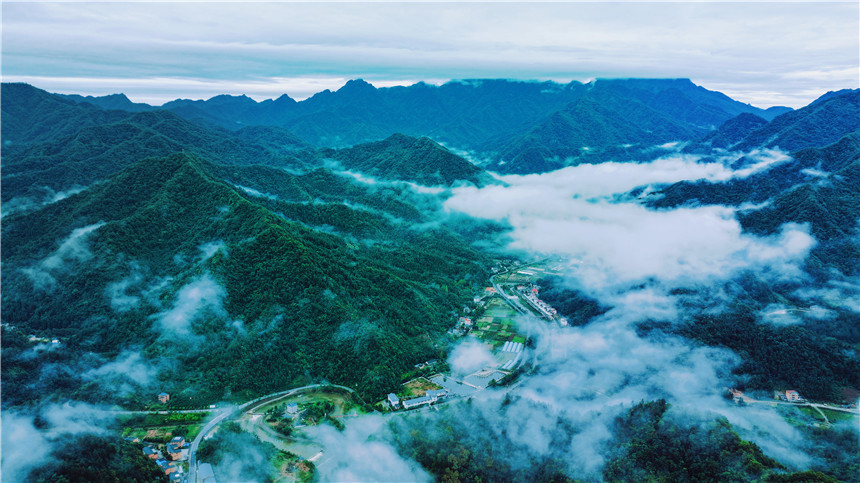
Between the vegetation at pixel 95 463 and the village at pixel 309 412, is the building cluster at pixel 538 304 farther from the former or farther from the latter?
the vegetation at pixel 95 463

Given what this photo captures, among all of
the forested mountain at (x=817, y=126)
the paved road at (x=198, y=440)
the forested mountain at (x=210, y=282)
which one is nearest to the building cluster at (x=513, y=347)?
the forested mountain at (x=210, y=282)

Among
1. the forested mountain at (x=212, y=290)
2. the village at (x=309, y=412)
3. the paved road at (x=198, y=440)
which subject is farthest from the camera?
the forested mountain at (x=212, y=290)

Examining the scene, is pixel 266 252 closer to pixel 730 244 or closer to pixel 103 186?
pixel 103 186

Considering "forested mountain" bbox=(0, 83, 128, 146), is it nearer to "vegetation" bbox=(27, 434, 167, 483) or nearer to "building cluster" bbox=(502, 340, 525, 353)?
"vegetation" bbox=(27, 434, 167, 483)

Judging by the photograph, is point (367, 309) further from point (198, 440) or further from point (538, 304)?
point (538, 304)

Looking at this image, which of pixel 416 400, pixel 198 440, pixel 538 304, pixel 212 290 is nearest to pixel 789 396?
pixel 538 304
